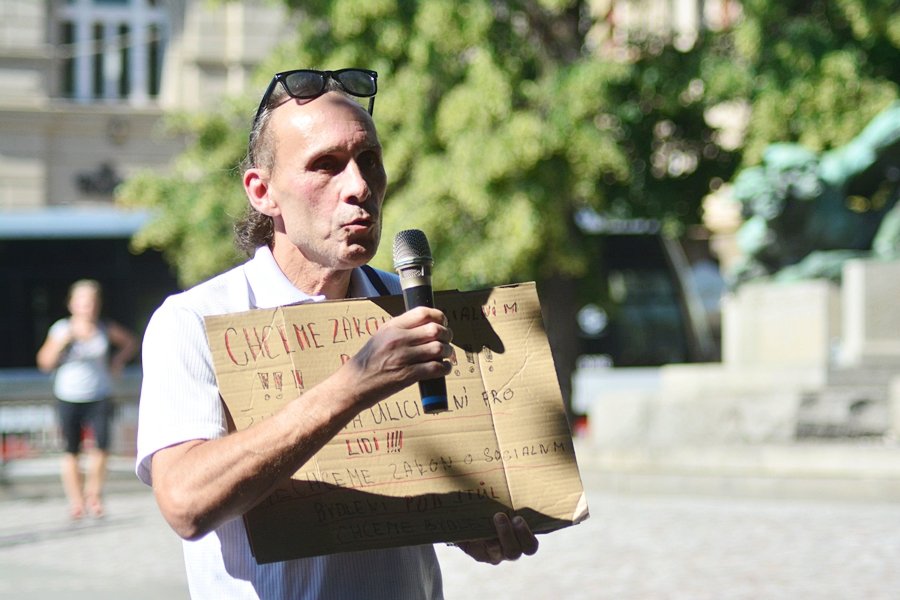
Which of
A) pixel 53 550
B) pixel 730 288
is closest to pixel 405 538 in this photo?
pixel 53 550

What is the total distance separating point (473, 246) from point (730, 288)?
419 cm

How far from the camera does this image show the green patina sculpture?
13.9 meters

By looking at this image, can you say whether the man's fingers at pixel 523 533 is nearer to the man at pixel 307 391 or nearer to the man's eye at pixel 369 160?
the man at pixel 307 391

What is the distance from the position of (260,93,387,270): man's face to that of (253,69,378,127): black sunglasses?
22 millimetres

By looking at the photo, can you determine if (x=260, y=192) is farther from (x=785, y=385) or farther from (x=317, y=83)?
(x=785, y=385)

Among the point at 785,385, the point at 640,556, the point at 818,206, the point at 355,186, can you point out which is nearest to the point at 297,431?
the point at 355,186

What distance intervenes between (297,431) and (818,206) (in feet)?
40.9

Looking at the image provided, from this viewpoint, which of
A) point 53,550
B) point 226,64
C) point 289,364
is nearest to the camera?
point 289,364

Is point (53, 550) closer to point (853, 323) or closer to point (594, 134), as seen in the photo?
point (853, 323)

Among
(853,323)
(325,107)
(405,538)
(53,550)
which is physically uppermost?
(325,107)

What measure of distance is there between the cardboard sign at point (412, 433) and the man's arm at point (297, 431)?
132 millimetres

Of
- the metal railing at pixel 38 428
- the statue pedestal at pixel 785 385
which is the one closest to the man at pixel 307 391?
the statue pedestal at pixel 785 385

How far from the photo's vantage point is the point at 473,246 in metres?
18.4

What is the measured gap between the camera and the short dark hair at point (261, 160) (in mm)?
2471
